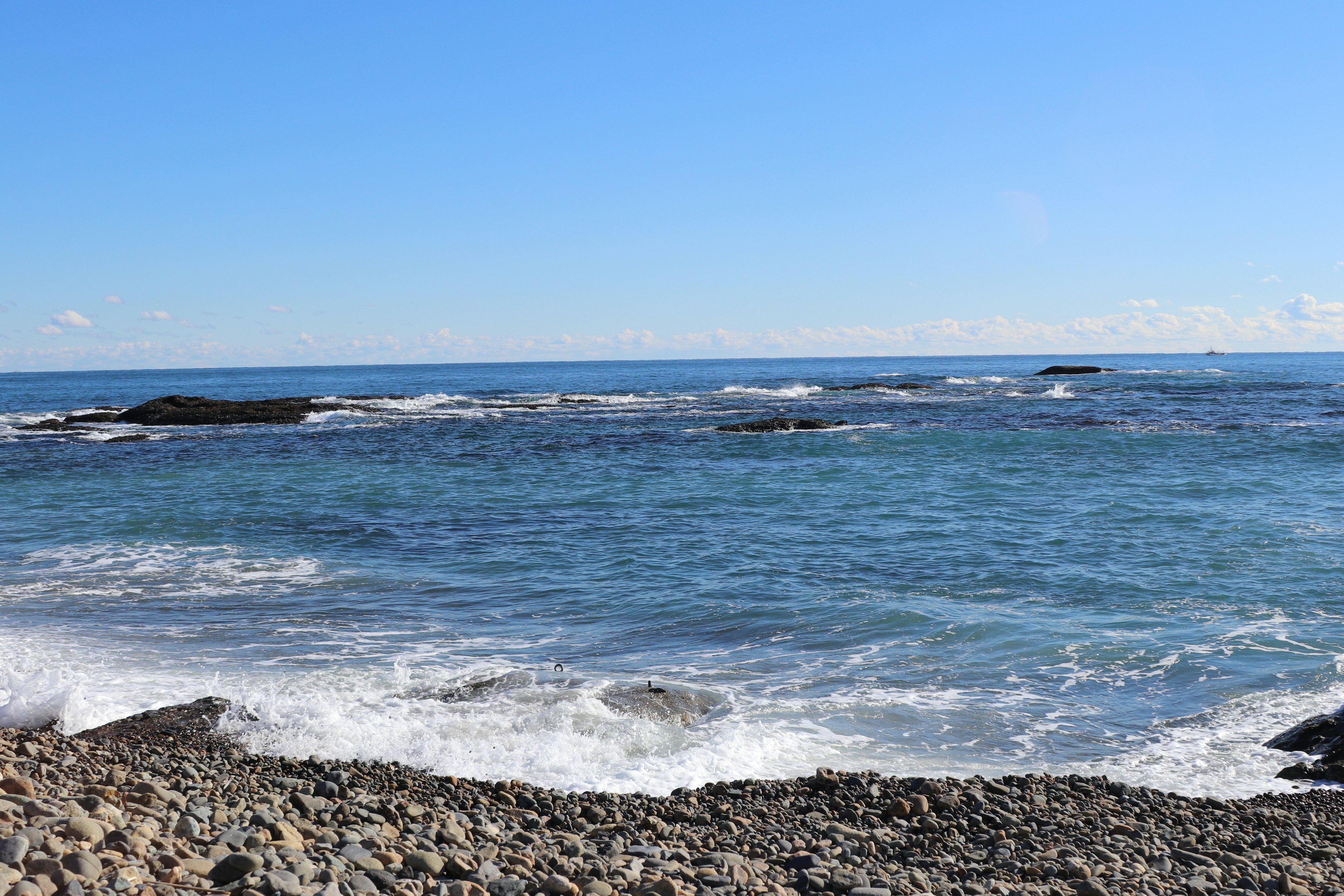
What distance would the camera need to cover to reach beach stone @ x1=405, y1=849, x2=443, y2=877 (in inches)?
182

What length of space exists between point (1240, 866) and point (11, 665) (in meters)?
10.9

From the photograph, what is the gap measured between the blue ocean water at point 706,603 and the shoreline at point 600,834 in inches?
30.9

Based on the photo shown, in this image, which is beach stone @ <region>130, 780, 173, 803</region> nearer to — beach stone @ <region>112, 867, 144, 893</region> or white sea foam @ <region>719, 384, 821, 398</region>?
beach stone @ <region>112, 867, 144, 893</region>

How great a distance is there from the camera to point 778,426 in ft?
118

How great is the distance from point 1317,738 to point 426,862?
7.36 meters

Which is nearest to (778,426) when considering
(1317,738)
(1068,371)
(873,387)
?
(1317,738)

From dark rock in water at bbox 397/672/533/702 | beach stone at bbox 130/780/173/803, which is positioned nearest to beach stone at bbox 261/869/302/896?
beach stone at bbox 130/780/173/803

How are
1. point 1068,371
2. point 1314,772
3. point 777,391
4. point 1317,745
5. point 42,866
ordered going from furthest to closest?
point 1068,371, point 777,391, point 1317,745, point 1314,772, point 42,866

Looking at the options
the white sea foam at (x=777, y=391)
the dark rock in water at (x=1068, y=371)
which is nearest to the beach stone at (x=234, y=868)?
the white sea foam at (x=777, y=391)

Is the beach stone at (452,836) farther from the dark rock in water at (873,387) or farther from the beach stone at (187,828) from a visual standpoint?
the dark rock in water at (873,387)

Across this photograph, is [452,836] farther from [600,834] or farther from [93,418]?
[93,418]

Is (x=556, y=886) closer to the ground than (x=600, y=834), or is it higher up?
higher up

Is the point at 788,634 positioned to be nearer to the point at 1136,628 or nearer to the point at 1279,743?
the point at 1136,628

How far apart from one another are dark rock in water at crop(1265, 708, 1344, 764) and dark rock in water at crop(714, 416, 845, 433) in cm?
2717
